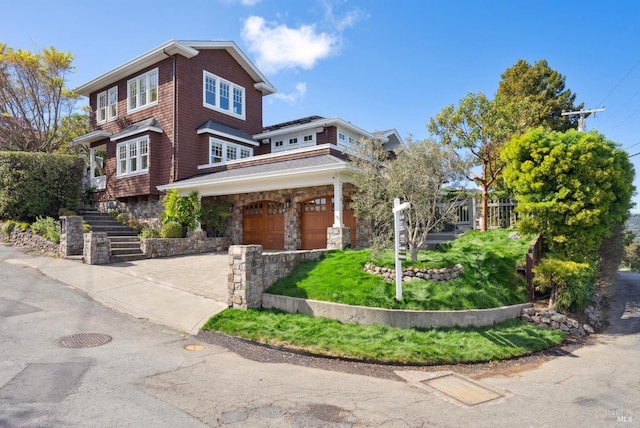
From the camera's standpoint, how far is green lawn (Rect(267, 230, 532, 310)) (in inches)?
317

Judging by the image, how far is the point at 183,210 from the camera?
16.7m

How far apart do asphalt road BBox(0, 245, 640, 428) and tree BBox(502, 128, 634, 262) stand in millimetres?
2979

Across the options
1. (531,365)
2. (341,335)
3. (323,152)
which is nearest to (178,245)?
(323,152)

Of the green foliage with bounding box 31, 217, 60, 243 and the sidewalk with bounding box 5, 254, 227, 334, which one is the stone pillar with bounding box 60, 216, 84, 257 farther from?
the sidewalk with bounding box 5, 254, 227, 334

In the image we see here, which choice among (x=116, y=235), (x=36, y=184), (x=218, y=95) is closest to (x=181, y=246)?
(x=116, y=235)

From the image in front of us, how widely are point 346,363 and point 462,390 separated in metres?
1.90

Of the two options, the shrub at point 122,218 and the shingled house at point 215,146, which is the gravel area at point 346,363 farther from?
the shrub at point 122,218

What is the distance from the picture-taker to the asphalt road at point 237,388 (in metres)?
4.19

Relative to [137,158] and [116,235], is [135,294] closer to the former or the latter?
[116,235]

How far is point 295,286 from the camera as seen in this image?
8891 millimetres

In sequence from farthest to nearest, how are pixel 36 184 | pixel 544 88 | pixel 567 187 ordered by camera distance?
pixel 544 88 < pixel 36 184 < pixel 567 187

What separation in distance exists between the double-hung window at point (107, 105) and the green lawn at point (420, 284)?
682 inches

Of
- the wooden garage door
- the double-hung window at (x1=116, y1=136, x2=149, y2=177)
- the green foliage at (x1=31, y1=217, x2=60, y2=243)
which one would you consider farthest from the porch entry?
the green foliage at (x1=31, y1=217, x2=60, y2=243)

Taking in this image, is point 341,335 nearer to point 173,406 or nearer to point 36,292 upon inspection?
point 173,406
